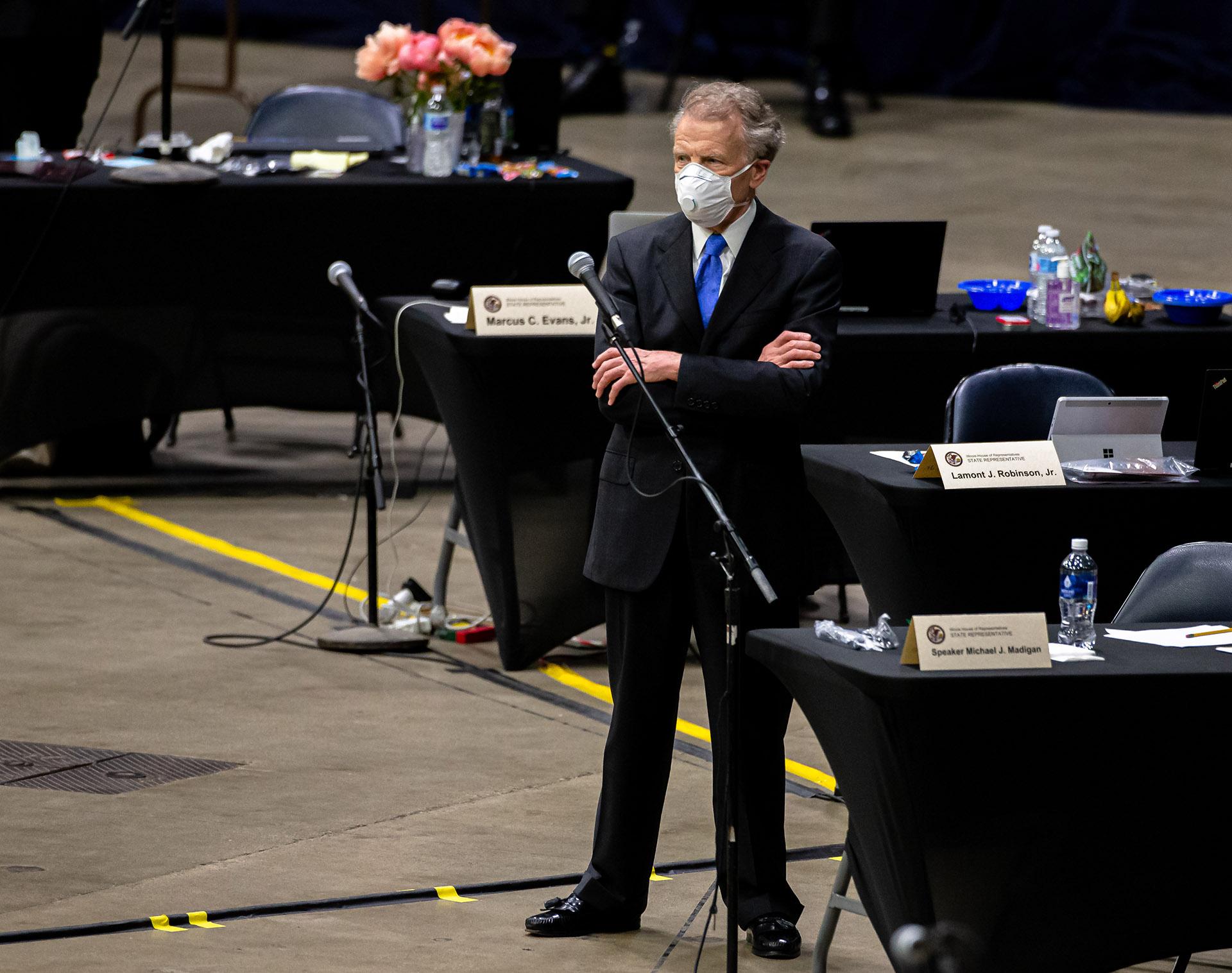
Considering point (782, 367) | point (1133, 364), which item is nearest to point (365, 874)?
point (782, 367)

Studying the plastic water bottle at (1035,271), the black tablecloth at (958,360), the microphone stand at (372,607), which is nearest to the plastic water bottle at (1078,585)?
the black tablecloth at (958,360)

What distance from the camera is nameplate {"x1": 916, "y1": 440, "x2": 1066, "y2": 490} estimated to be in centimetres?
464

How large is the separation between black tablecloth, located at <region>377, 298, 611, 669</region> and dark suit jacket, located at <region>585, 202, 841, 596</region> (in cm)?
189

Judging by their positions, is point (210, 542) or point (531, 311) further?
point (210, 542)

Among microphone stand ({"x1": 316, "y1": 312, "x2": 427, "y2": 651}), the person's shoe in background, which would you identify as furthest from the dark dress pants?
the person's shoe in background

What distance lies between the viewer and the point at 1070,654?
3.66 meters

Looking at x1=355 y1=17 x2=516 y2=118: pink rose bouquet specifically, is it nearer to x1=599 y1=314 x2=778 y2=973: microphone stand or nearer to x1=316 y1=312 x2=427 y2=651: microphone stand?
x1=316 y1=312 x2=427 y2=651: microphone stand

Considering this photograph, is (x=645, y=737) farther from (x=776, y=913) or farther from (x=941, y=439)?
(x=941, y=439)

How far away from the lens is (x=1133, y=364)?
640 cm

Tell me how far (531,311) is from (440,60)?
2.22m

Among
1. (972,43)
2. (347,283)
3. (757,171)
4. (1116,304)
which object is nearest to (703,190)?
(757,171)

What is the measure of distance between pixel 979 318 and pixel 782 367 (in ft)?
8.44

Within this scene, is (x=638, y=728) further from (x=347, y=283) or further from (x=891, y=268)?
(x=891, y=268)

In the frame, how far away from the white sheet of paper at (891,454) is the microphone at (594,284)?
1340 millimetres
